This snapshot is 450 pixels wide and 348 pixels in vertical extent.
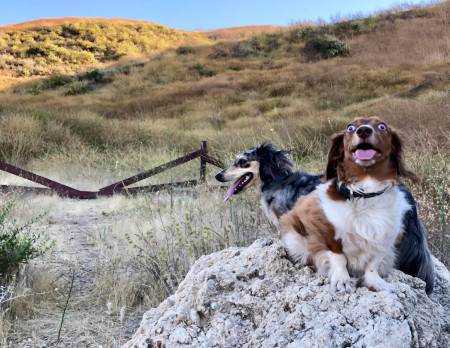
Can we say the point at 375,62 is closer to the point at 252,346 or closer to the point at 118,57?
the point at 118,57

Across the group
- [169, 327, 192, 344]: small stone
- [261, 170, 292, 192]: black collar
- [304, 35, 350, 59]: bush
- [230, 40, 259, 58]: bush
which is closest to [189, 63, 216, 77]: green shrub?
[230, 40, 259, 58]: bush

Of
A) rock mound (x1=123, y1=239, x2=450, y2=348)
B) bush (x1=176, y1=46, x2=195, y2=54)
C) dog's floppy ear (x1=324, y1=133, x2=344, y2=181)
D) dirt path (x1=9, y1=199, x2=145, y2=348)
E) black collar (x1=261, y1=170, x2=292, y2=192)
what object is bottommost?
dirt path (x1=9, y1=199, x2=145, y2=348)

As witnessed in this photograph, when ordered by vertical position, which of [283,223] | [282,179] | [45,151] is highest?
[283,223]

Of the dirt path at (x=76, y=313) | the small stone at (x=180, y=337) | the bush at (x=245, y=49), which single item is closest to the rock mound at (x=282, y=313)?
the small stone at (x=180, y=337)

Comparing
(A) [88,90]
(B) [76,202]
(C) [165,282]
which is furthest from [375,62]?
(C) [165,282]

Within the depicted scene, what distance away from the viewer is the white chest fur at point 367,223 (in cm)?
204

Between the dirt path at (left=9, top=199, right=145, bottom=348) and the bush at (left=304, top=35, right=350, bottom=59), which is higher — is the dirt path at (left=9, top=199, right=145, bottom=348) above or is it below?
below

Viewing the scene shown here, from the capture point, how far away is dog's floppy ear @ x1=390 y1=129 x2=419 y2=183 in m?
2.06

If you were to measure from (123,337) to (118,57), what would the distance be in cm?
3080

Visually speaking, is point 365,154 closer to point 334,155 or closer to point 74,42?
point 334,155

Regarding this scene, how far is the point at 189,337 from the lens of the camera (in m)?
1.98

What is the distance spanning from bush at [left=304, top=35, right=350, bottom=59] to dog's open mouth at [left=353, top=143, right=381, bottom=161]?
24540 mm

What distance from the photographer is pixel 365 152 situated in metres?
1.96

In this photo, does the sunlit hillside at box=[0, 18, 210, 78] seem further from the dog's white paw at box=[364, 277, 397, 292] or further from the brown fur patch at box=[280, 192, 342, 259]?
the dog's white paw at box=[364, 277, 397, 292]
